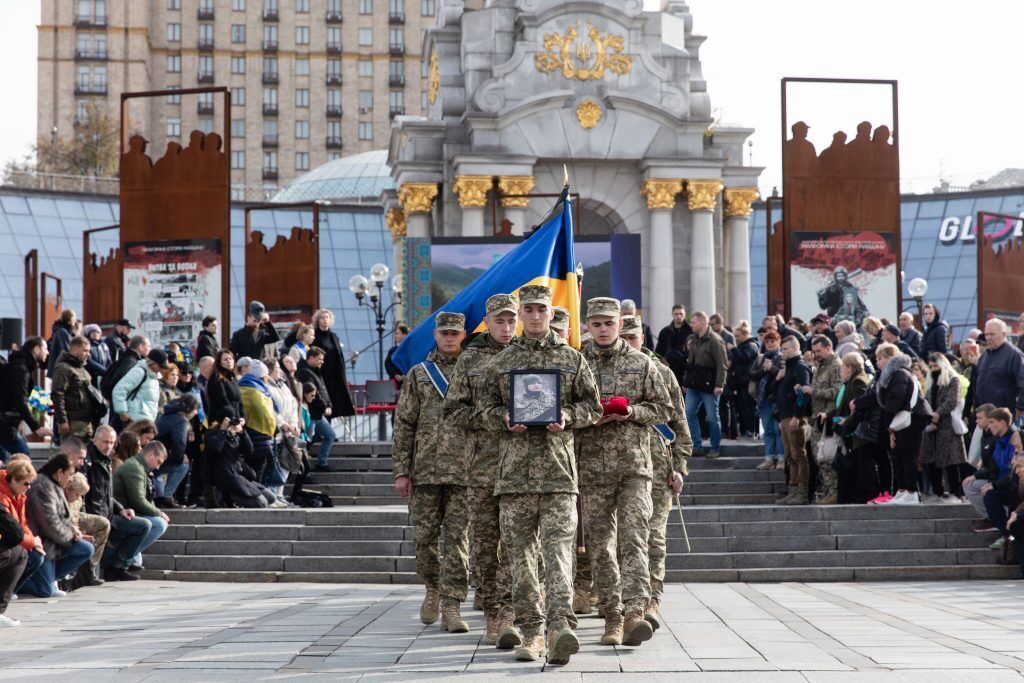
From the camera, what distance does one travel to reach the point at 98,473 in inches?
575

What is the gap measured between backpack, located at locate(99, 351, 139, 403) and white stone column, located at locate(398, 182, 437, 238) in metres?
12.8

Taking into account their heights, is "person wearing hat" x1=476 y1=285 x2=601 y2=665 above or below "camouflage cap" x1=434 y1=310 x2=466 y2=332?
below

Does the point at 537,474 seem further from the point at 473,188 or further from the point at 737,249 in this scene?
the point at 737,249

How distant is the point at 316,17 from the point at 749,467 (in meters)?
95.6

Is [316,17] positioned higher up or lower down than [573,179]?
higher up

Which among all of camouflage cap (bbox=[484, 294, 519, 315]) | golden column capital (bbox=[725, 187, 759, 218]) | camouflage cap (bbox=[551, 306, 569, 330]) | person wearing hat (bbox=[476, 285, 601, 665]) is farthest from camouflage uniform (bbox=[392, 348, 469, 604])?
golden column capital (bbox=[725, 187, 759, 218])

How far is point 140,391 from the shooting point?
17656 millimetres

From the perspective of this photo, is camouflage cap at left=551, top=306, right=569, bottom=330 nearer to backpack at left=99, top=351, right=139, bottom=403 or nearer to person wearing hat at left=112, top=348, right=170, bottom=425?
person wearing hat at left=112, top=348, right=170, bottom=425

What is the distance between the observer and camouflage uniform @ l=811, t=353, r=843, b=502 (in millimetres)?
17234

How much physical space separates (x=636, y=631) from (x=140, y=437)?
8088 millimetres

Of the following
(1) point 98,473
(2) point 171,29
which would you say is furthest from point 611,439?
(2) point 171,29

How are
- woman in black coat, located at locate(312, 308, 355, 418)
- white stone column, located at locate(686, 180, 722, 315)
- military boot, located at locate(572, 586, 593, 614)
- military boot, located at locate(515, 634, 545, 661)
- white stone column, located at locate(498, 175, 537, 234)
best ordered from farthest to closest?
white stone column, located at locate(686, 180, 722, 315) → white stone column, located at locate(498, 175, 537, 234) → woman in black coat, located at locate(312, 308, 355, 418) → military boot, located at locate(572, 586, 593, 614) → military boot, located at locate(515, 634, 545, 661)

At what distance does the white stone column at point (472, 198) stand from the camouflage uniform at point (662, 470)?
63.6 feet

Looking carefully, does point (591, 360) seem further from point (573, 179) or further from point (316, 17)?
point (316, 17)
